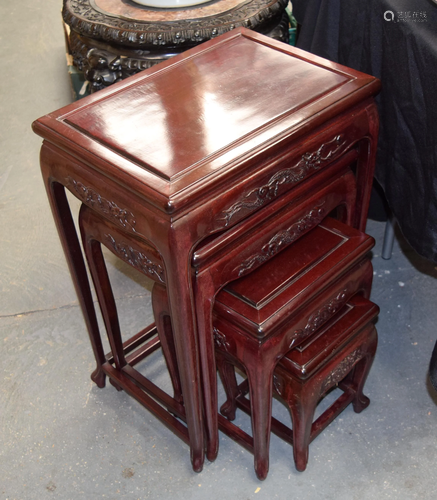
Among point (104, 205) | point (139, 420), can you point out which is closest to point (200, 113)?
point (104, 205)

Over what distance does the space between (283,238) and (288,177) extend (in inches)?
5.4

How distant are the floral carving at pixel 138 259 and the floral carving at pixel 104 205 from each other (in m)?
0.11

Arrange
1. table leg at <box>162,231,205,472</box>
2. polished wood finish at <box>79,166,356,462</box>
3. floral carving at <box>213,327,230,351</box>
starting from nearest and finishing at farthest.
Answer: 1. table leg at <box>162,231,205,472</box>
2. polished wood finish at <box>79,166,356,462</box>
3. floral carving at <box>213,327,230,351</box>

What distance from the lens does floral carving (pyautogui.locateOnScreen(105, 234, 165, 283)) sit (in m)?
1.14

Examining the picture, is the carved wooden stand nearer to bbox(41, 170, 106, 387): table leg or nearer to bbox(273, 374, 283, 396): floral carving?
bbox(41, 170, 106, 387): table leg

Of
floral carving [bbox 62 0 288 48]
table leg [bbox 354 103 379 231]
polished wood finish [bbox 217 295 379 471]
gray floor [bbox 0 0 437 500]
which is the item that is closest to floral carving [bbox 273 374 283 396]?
polished wood finish [bbox 217 295 379 471]

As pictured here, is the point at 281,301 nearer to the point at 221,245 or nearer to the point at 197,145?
the point at 221,245

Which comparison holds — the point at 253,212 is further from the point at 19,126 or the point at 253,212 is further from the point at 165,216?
the point at 19,126

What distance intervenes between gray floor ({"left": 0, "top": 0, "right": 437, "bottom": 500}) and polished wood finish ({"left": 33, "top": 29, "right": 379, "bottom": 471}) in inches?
8.8

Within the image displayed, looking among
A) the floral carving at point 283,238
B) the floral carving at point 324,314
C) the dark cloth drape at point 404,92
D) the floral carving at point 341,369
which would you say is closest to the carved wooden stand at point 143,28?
the dark cloth drape at point 404,92

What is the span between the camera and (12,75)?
3.36 m

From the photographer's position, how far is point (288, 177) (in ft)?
3.67

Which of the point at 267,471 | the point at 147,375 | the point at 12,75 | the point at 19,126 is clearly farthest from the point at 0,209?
the point at 267,471

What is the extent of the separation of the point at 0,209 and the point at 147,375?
3.47ft
